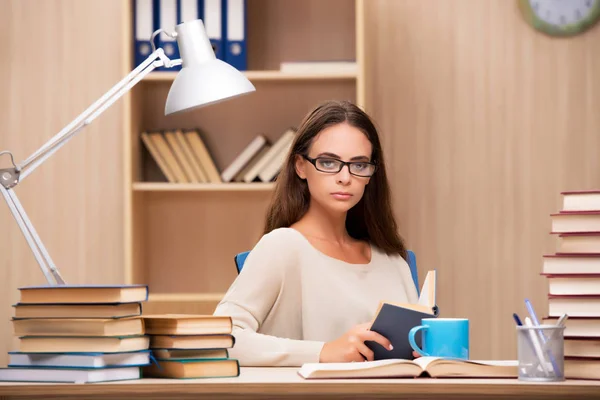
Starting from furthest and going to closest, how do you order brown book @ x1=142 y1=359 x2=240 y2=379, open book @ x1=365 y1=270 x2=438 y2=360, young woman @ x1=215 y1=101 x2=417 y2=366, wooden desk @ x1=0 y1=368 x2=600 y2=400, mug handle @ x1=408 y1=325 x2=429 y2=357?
young woman @ x1=215 y1=101 x2=417 y2=366 < open book @ x1=365 y1=270 x2=438 y2=360 < mug handle @ x1=408 y1=325 x2=429 y2=357 < brown book @ x1=142 y1=359 x2=240 y2=379 < wooden desk @ x1=0 y1=368 x2=600 y2=400

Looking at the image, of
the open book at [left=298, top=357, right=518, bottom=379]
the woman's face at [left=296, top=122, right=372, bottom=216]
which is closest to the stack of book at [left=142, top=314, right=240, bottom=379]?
the open book at [left=298, top=357, right=518, bottom=379]

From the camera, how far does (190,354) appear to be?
5.07ft

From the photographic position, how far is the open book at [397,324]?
181 cm

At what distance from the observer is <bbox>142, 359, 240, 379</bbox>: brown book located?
1497mm

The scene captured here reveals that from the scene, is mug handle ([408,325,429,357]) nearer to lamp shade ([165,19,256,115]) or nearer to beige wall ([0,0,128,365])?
lamp shade ([165,19,256,115])

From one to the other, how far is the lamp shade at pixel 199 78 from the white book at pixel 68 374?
60 cm

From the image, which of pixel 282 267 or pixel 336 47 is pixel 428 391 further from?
pixel 336 47

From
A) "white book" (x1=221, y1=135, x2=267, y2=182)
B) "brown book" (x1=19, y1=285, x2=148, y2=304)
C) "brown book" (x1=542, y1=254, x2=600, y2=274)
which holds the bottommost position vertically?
"brown book" (x1=19, y1=285, x2=148, y2=304)

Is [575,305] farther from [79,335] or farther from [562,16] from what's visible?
[562,16]

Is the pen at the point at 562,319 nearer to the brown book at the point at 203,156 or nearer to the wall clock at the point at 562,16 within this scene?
the brown book at the point at 203,156

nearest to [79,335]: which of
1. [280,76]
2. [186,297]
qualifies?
[186,297]

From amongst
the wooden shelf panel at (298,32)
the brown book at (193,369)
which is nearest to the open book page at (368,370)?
the brown book at (193,369)

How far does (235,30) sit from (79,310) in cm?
210

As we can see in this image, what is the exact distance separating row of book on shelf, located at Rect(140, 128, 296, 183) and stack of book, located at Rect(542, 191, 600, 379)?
2032 millimetres
